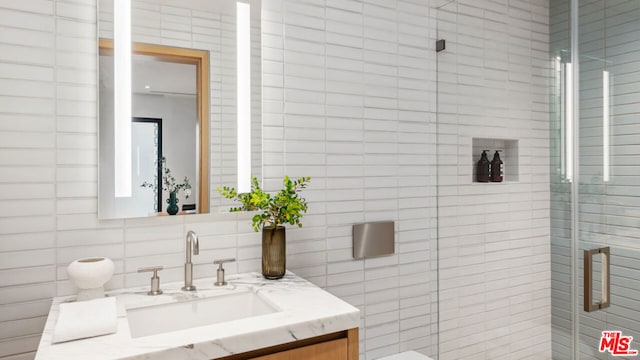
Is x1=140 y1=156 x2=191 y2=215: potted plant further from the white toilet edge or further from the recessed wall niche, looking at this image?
the recessed wall niche

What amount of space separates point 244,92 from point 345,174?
0.57 metres

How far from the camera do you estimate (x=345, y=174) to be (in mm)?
1753

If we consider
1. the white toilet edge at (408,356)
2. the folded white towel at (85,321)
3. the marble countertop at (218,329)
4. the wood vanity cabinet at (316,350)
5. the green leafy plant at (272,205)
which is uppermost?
the green leafy plant at (272,205)

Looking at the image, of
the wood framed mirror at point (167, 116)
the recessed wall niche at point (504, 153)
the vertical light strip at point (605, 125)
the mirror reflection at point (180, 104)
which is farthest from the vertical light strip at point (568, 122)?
the wood framed mirror at point (167, 116)

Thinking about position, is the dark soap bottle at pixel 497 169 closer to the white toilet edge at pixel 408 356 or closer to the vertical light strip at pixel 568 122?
the vertical light strip at pixel 568 122

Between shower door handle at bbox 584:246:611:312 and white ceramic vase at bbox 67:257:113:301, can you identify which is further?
shower door handle at bbox 584:246:611:312

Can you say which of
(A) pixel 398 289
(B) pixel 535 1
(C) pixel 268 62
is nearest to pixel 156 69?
(C) pixel 268 62

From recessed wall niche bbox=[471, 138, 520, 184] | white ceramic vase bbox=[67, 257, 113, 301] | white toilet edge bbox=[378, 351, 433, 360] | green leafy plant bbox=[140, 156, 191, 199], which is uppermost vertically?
recessed wall niche bbox=[471, 138, 520, 184]

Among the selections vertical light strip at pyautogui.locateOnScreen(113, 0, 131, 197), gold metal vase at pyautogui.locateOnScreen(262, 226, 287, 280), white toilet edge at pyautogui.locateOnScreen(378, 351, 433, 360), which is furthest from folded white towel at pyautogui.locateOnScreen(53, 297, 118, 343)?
white toilet edge at pyautogui.locateOnScreen(378, 351, 433, 360)

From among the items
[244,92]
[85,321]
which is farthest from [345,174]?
[85,321]

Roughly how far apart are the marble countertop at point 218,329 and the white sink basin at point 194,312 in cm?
2

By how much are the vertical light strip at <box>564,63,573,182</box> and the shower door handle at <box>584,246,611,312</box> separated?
28 centimetres

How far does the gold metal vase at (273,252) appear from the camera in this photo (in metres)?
1.39

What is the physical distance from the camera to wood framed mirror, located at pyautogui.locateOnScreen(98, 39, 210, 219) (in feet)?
4.24
